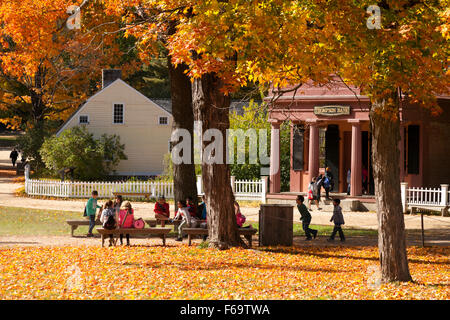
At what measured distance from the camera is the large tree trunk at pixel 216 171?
17125mm

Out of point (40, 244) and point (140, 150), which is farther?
point (140, 150)

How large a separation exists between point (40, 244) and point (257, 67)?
8.61m

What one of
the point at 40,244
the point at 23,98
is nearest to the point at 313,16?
the point at 40,244

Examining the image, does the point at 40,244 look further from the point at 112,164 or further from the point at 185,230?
the point at 112,164

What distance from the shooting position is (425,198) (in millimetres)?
28969

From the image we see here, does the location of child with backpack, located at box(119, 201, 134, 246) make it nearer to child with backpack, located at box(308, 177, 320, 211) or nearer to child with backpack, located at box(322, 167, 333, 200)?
child with backpack, located at box(308, 177, 320, 211)

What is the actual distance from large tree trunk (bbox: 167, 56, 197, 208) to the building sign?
9786 mm

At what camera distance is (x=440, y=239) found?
2177cm

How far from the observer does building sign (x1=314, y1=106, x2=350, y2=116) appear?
101 feet

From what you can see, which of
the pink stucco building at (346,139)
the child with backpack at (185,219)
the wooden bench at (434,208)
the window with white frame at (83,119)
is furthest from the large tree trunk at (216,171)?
the window with white frame at (83,119)

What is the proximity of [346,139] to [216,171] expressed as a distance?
57.0 feet

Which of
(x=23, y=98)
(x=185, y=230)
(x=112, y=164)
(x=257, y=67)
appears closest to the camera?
(x=257, y=67)

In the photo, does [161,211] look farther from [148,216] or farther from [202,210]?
[148,216]

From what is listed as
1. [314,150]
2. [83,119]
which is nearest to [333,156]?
[314,150]
